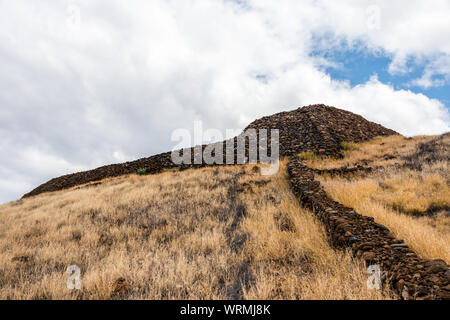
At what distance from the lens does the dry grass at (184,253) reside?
128 inches

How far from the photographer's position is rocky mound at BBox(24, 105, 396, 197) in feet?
48.1

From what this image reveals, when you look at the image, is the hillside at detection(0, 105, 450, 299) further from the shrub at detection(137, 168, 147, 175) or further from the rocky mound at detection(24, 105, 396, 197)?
the shrub at detection(137, 168, 147, 175)

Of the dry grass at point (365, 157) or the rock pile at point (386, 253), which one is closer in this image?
the rock pile at point (386, 253)

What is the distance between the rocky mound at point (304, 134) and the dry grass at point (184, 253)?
745cm

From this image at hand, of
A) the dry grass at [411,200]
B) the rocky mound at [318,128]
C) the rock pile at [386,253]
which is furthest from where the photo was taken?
the rocky mound at [318,128]

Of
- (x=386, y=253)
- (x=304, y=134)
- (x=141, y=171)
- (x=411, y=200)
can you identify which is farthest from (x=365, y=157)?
(x=141, y=171)

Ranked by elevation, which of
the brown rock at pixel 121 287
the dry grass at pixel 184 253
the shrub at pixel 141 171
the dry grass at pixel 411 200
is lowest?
the brown rock at pixel 121 287

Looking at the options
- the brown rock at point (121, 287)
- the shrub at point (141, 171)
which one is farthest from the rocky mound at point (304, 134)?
the brown rock at point (121, 287)

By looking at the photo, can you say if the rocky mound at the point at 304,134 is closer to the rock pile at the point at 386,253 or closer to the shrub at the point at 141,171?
the shrub at the point at 141,171

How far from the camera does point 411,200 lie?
231 inches

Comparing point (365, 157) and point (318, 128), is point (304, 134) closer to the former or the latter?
point (318, 128)

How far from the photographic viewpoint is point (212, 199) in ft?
26.5

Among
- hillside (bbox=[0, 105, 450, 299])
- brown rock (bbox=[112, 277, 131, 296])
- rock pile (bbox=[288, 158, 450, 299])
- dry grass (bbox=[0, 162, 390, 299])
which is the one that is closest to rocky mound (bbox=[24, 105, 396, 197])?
hillside (bbox=[0, 105, 450, 299])
